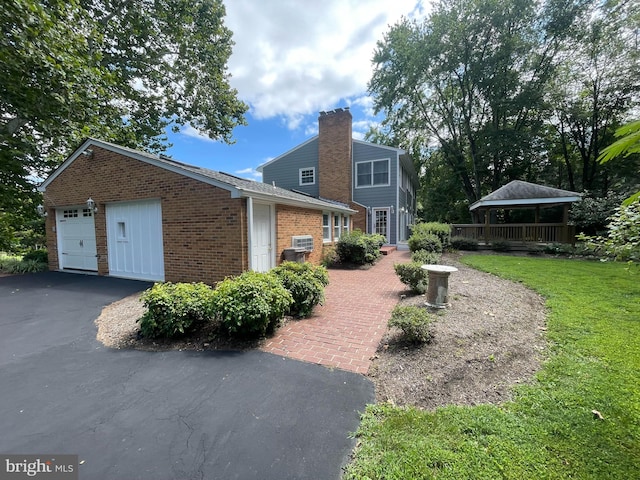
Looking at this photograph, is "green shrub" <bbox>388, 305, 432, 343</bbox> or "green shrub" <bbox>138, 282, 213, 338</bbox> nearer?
"green shrub" <bbox>388, 305, 432, 343</bbox>

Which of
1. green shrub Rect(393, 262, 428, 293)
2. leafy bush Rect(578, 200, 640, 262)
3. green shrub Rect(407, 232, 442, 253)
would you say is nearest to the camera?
leafy bush Rect(578, 200, 640, 262)

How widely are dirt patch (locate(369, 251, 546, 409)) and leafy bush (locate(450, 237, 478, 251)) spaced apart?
1050 cm

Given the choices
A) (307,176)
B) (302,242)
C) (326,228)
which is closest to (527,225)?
(326,228)

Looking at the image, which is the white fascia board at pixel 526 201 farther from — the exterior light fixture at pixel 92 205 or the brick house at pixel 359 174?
the exterior light fixture at pixel 92 205

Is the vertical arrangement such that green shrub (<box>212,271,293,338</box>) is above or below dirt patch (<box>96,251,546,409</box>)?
above

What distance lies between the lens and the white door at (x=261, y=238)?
7211 mm

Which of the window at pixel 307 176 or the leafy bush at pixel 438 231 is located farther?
the window at pixel 307 176

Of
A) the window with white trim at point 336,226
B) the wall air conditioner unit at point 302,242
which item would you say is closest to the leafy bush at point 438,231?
the window with white trim at point 336,226

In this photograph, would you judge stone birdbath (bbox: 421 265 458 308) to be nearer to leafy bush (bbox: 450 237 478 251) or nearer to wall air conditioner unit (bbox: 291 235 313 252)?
wall air conditioner unit (bbox: 291 235 313 252)

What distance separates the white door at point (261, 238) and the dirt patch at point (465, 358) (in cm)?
435

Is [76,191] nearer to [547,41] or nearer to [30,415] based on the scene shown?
[30,415]

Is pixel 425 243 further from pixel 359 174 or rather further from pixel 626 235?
pixel 626 235

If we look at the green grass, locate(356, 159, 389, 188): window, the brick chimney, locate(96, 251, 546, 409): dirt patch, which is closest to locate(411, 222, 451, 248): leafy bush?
locate(356, 159, 389, 188): window

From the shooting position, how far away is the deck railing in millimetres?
13867
